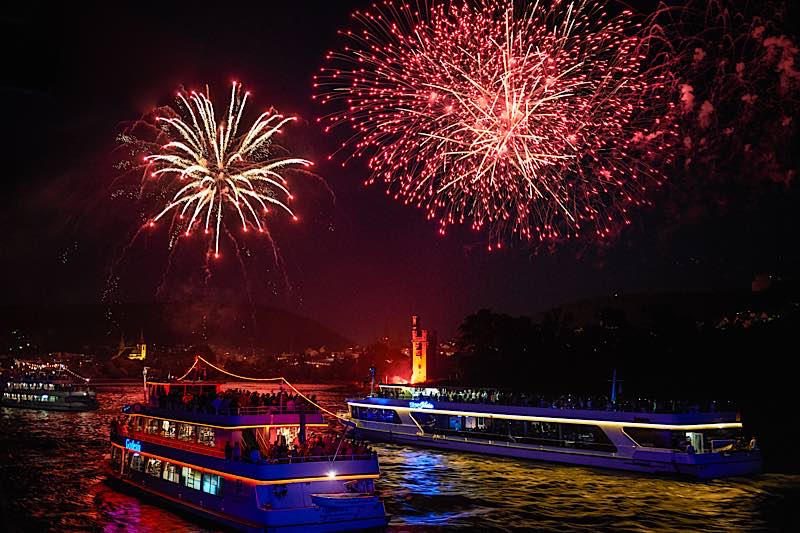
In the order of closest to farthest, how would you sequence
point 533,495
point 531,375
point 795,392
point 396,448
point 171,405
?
1. point 171,405
2. point 533,495
3. point 396,448
4. point 795,392
5. point 531,375

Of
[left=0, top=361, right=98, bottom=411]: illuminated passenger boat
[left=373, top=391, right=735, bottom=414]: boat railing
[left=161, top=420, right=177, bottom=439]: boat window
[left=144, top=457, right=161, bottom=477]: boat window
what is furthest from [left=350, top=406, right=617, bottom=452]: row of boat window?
[left=0, top=361, right=98, bottom=411]: illuminated passenger boat

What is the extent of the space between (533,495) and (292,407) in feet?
48.6

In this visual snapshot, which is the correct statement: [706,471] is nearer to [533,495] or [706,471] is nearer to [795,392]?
[533,495]

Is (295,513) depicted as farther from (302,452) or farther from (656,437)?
(656,437)

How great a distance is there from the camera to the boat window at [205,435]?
34.3m

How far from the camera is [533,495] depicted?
40875 mm

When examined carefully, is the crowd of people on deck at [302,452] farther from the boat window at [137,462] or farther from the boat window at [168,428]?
the boat window at [137,462]

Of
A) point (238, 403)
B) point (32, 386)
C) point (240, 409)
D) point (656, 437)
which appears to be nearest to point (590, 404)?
point (656, 437)

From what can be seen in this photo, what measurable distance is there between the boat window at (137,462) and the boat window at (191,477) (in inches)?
216

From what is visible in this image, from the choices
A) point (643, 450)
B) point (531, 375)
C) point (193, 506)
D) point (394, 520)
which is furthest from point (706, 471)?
point (531, 375)

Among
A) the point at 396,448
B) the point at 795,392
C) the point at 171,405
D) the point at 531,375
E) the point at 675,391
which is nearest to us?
the point at 171,405

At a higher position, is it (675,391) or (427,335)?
(427,335)

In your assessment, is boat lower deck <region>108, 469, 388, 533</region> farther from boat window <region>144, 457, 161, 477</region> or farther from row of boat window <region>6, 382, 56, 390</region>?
row of boat window <region>6, 382, 56, 390</region>

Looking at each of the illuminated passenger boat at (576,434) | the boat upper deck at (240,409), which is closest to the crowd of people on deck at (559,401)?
the illuminated passenger boat at (576,434)
